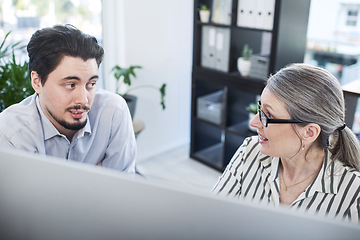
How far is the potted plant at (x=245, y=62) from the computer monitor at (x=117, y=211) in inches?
97.5

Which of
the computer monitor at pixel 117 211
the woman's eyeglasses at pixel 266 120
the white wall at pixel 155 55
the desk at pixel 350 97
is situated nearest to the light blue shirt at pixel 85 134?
the woman's eyeglasses at pixel 266 120

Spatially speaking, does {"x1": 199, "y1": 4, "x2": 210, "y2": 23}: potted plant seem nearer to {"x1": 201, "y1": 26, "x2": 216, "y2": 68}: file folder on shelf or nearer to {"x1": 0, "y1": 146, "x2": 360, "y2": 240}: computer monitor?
{"x1": 201, "y1": 26, "x2": 216, "y2": 68}: file folder on shelf

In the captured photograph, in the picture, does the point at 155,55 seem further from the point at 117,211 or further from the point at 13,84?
the point at 117,211

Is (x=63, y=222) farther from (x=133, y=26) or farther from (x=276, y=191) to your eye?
(x=133, y=26)

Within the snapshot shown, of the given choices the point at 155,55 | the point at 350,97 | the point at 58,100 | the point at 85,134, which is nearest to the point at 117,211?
the point at 58,100

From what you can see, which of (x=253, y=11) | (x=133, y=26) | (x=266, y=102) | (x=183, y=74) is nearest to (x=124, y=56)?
(x=133, y=26)

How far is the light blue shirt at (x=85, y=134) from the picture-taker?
1.42 m

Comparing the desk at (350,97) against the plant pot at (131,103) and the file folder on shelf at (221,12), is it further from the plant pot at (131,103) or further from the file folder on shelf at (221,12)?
the plant pot at (131,103)

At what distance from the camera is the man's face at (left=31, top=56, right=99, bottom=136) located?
1377 mm

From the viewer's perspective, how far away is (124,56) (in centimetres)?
310

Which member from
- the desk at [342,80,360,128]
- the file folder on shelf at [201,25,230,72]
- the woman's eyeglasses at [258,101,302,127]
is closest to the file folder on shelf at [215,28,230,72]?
the file folder on shelf at [201,25,230,72]

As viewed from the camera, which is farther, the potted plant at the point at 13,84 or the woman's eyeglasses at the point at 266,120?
the potted plant at the point at 13,84

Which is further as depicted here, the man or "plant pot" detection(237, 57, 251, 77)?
"plant pot" detection(237, 57, 251, 77)

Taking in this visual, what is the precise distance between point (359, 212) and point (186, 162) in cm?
235
